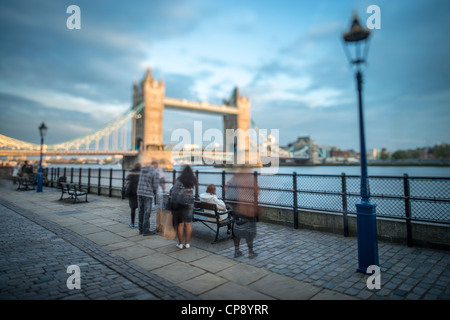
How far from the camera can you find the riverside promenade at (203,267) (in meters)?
2.97

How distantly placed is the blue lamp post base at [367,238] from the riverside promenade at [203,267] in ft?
0.57

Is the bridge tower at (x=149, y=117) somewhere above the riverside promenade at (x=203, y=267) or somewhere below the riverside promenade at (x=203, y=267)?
above

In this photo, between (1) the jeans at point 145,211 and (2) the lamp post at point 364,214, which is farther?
(1) the jeans at point 145,211

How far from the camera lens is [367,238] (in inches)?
140

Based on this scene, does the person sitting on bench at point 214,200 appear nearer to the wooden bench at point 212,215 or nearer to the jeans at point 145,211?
the wooden bench at point 212,215

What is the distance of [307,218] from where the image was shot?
589cm

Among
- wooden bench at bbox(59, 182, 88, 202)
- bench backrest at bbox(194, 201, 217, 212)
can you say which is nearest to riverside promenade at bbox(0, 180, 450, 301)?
bench backrest at bbox(194, 201, 217, 212)

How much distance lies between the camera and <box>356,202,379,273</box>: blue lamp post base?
350 cm

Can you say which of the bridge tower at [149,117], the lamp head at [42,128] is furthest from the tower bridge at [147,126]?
the lamp head at [42,128]

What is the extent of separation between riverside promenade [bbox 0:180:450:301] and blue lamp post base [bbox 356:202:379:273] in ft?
0.57

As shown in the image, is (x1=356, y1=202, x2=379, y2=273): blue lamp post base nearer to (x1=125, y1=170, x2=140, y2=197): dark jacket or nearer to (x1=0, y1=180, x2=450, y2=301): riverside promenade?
(x1=0, y1=180, x2=450, y2=301): riverside promenade
